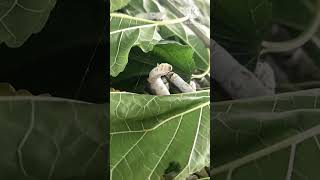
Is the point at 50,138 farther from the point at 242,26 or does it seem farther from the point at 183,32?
the point at 242,26

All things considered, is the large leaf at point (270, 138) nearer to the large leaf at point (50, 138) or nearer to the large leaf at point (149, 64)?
the large leaf at point (149, 64)

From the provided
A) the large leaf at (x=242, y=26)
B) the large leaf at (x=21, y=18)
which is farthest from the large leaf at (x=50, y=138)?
the large leaf at (x=242, y=26)

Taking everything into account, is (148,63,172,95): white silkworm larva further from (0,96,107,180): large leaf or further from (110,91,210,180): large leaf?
(0,96,107,180): large leaf

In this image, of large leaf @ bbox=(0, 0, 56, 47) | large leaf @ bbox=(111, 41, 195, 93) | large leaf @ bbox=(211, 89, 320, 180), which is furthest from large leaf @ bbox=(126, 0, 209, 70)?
large leaf @ bbox=(0, 0, 56, 47)

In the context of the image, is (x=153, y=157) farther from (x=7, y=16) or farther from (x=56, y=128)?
(x=7, y=16)

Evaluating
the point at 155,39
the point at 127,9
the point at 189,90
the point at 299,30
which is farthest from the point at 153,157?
the point at 299,30

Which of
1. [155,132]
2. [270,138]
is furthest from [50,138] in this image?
[270,138]
